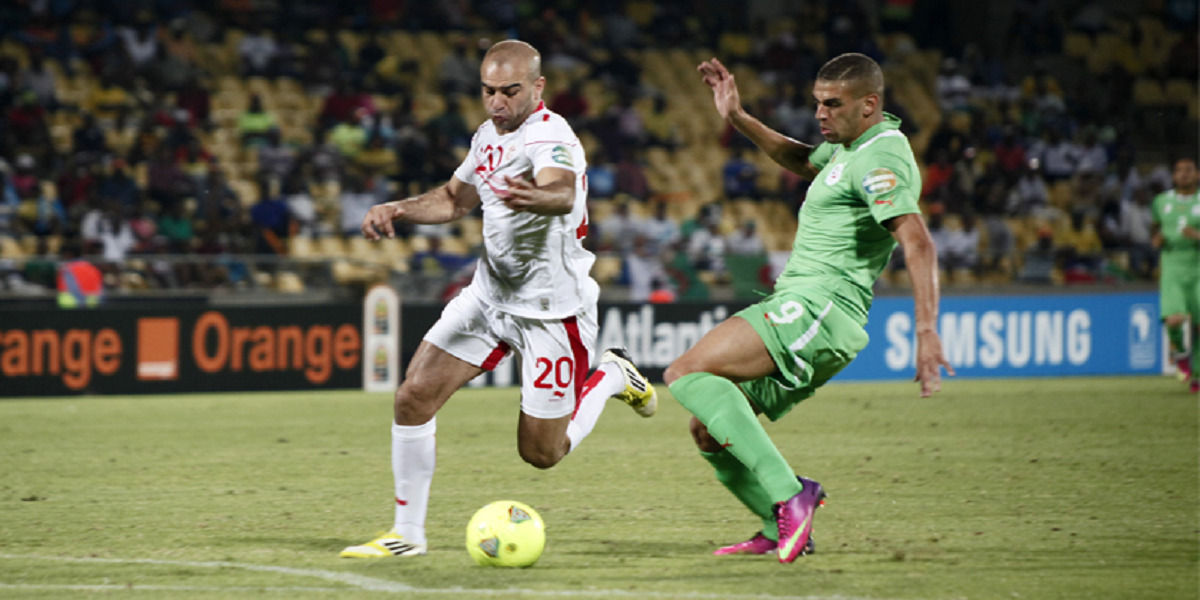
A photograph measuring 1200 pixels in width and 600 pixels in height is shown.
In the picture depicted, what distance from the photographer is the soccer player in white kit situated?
608cm

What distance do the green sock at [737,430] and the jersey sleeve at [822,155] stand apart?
4.13 ft

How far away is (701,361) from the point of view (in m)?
5.94

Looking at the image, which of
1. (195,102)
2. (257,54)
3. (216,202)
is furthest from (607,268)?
(257,54)

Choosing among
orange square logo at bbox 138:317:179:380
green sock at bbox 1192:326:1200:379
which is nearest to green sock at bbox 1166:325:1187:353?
green sock at bbox 1192:326:1200:379

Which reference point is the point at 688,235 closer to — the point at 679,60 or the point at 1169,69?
the point at 679,60

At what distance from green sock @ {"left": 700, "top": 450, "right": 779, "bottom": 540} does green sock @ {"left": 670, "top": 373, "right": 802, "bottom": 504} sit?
357mm

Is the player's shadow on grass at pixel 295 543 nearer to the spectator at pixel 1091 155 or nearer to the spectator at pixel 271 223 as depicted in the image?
the spectator at pixel 271 223

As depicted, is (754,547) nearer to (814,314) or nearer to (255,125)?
(814,314)

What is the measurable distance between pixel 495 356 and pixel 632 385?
1.16 metres

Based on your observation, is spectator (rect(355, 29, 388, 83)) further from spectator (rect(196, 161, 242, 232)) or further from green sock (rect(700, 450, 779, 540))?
green sock (rect(700, 450, 779, 540))

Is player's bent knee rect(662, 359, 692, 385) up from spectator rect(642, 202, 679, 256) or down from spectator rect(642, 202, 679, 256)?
down

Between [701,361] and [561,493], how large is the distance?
2702mm

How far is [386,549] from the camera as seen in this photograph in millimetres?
6121

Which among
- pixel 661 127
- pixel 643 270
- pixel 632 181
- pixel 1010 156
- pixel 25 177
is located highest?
pixel 661 127
